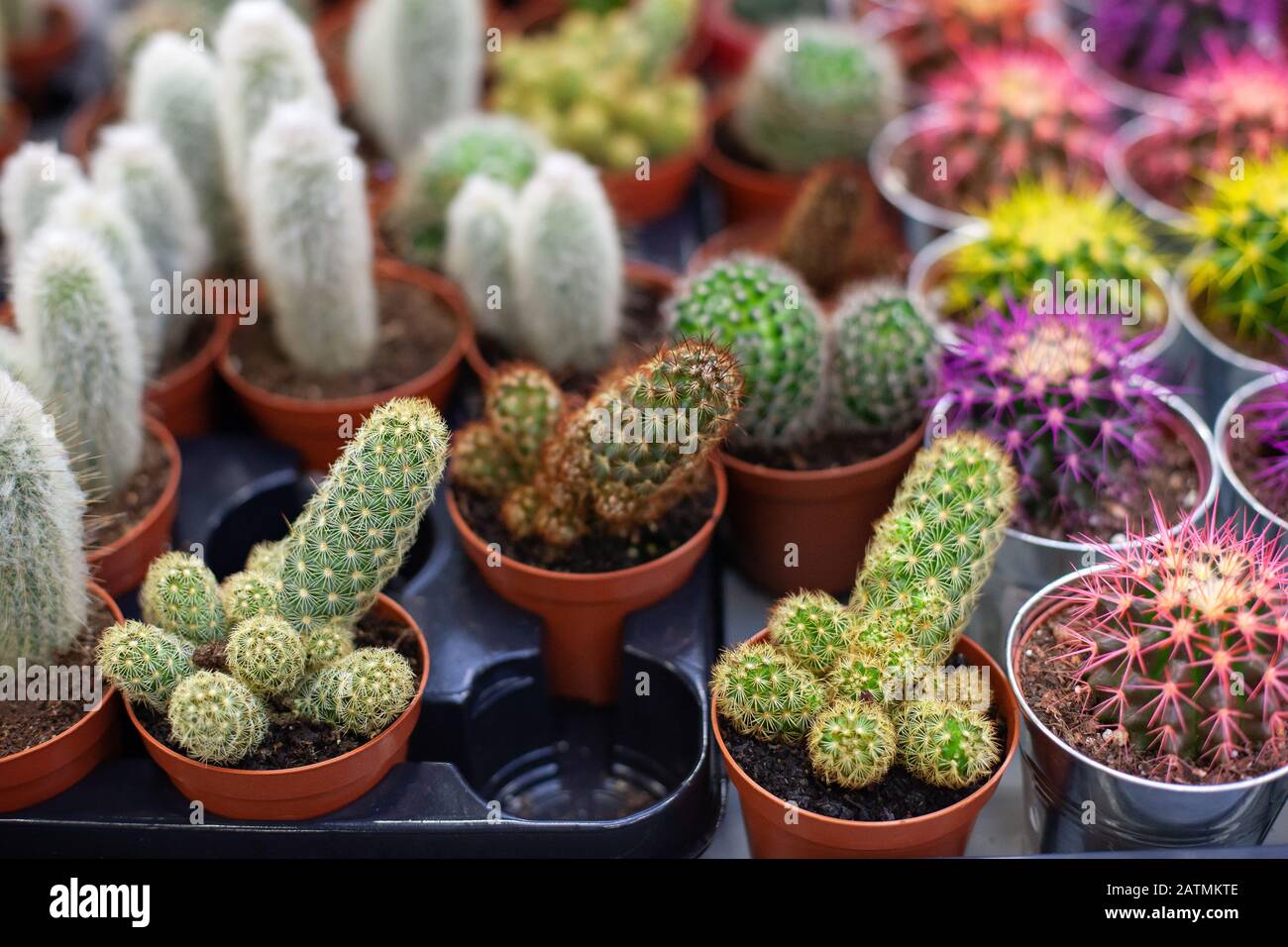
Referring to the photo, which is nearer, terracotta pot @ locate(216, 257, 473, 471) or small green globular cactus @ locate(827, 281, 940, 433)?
small green globular cactus @ locate(827, 281, 940, 433)

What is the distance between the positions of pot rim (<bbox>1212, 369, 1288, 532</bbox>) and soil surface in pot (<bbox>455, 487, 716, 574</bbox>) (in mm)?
846

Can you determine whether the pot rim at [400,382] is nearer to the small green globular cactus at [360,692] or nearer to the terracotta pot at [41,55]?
the small green globular cactus at [360,692]

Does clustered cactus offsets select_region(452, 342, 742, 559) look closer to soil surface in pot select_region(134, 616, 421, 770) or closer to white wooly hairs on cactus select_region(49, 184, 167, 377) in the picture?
soil surface in pot select_region(134, 616, 421, 770)

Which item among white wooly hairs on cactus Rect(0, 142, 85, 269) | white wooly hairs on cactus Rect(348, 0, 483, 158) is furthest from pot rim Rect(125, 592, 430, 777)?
white wooly hairs on cactus Rect(348, 0, 483, 158)

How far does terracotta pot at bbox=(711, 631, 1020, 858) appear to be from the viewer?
1710 mm

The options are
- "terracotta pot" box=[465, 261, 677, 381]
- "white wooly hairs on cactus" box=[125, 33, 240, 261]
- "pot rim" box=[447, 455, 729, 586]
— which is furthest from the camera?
"terracotta pot" box=[465, 261, 677, 381]

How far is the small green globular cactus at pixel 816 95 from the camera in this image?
3.02m

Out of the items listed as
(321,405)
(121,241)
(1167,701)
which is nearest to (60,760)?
(321,405)

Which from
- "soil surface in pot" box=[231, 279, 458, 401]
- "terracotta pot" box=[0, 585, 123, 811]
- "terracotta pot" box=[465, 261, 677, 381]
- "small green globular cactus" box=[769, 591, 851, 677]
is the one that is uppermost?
"terracotta pot" box=[465, 261, 677, 381]

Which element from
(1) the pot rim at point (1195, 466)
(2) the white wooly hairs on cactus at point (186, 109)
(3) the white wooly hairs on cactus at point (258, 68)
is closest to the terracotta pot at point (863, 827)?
(1) the pot rim at point (1195, 466)

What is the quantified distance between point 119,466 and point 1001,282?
159 centimetres

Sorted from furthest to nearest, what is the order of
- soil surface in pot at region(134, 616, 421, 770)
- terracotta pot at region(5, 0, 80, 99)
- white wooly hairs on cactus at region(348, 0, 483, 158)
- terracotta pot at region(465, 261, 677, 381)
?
terracotta pot at region(5, 0, 80, 99)
white wooly hairs on cactus at region(348, 0, 483, 158)
terracotta pot at region(465, 261, 677, 381)
soil surface in pot at region(134, 616, 421, 770)
